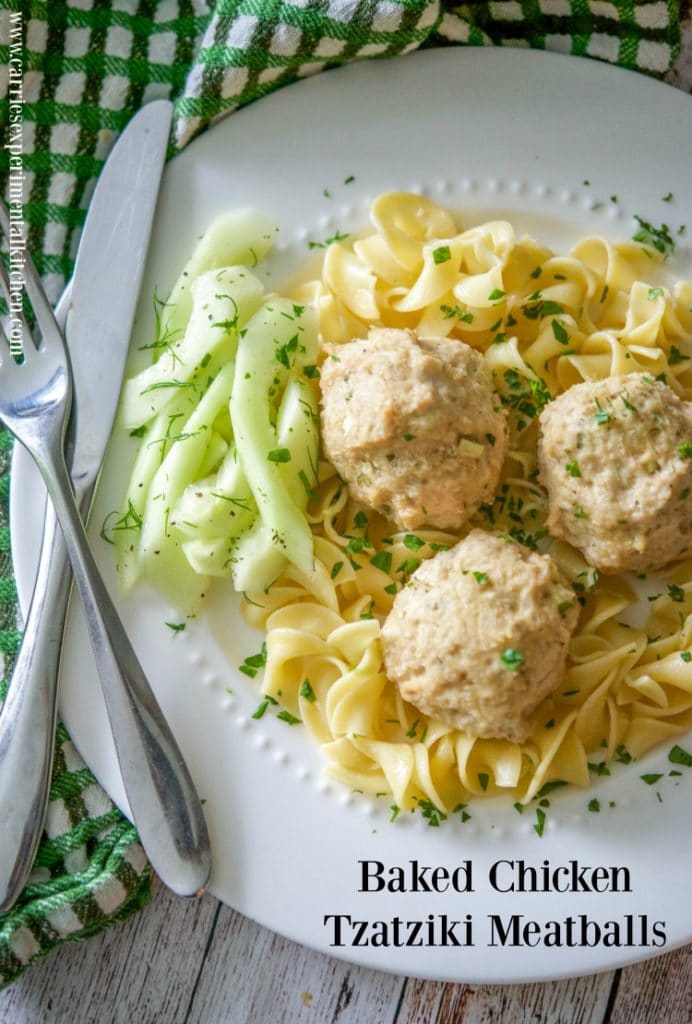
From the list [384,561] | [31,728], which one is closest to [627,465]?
[384,561]

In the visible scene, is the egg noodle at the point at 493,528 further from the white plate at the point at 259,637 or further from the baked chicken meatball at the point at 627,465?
the baked chicken meatball at the point at 627,465

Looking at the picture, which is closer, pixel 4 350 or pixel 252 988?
pixel 4 350

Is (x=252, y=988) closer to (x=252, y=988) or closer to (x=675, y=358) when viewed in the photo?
(x=252, y=988)

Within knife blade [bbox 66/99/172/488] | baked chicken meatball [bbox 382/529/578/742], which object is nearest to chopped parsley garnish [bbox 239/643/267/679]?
baked chicken meatball [bbox 382/529/578/742]

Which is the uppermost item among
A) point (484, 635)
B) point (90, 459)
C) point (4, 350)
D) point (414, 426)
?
point (414, 426)

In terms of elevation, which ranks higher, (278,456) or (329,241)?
(329,241)

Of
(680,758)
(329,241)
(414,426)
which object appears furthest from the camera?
(329,241)

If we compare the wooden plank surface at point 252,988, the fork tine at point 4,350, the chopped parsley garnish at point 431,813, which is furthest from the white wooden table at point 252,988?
the fork tine at point 4,350

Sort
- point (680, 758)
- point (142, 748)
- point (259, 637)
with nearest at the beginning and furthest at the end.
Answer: point (142, 748) < point (680, 758) < point (259, 637)
